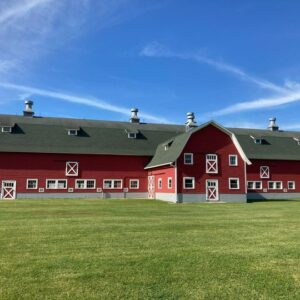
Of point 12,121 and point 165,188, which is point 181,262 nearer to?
point 165,188

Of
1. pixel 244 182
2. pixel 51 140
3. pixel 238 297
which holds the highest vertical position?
pixel 51 140

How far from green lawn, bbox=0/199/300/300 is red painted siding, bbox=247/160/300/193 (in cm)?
2900

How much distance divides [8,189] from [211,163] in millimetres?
19422

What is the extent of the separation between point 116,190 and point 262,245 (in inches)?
1194

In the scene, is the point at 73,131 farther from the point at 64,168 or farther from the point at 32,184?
the point at 32,184

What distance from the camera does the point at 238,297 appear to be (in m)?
6.26

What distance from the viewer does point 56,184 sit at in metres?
38.5

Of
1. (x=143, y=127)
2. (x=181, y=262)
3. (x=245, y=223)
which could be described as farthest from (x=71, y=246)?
(x=143, y=127)

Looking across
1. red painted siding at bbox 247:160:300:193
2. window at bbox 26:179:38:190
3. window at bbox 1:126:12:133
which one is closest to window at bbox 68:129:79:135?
window at bbox 1:126:12:133

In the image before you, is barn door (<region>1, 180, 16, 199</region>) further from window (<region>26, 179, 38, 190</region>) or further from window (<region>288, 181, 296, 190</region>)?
window (<region>288, 181, 296, 190</region>)

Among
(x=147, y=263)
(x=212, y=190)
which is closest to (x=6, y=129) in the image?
(x=212, y=190)

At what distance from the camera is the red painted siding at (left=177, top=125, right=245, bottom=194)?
114ft

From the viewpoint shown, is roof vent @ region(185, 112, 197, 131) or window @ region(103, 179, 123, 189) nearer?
window @ region(103, 179, 123, 189)

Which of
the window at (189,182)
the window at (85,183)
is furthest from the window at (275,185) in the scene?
the window at (85,183)
